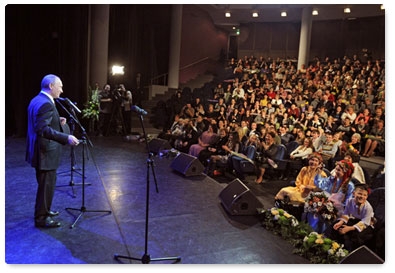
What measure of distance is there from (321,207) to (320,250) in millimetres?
468

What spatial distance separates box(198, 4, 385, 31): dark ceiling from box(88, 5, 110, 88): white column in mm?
5765

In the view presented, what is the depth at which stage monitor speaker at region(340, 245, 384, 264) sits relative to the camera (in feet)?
9.32

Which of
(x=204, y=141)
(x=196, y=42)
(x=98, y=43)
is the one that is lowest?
(x=204, y=141)

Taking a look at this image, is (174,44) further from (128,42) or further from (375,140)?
(375,140)

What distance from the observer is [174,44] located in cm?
1216

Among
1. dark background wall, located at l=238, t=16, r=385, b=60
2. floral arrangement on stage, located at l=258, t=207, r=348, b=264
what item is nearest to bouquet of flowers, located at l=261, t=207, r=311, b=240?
floral arrangement on stage, located at l=258, t=207, r=348, b=264

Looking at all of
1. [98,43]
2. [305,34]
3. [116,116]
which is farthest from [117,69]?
[305,34]

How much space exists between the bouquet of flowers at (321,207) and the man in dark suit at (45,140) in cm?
220

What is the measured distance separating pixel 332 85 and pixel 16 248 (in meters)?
8.52

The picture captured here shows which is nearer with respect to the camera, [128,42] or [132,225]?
[132,225]

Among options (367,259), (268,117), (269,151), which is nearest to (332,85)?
(268,117)

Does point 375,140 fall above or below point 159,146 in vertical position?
above
